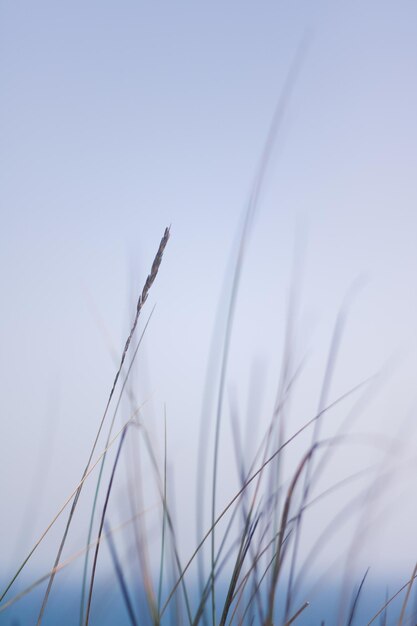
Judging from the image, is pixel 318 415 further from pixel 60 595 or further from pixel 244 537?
pixel 60 595

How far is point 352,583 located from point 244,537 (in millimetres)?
205

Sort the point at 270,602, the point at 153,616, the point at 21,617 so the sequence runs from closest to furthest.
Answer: the point at 270,602 < the point at 153,616 < the point at 21,617

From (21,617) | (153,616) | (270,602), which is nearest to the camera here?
(270,602)

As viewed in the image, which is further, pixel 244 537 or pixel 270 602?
pixel 244 537

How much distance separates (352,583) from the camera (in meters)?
0.99

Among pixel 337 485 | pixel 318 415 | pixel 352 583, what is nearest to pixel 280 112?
pixel 318 415

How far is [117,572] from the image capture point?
81cm

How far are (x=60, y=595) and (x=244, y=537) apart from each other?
0.23 m

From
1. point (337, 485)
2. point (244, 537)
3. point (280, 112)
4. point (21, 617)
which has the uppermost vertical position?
point (280, 112)

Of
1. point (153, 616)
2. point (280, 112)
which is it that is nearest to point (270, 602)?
point (153, 616)

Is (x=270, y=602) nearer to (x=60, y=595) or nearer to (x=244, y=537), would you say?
(x=244, y=537)

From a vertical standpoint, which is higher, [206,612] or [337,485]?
[337,485]

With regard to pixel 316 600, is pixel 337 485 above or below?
above

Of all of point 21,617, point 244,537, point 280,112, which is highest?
point 280,112
